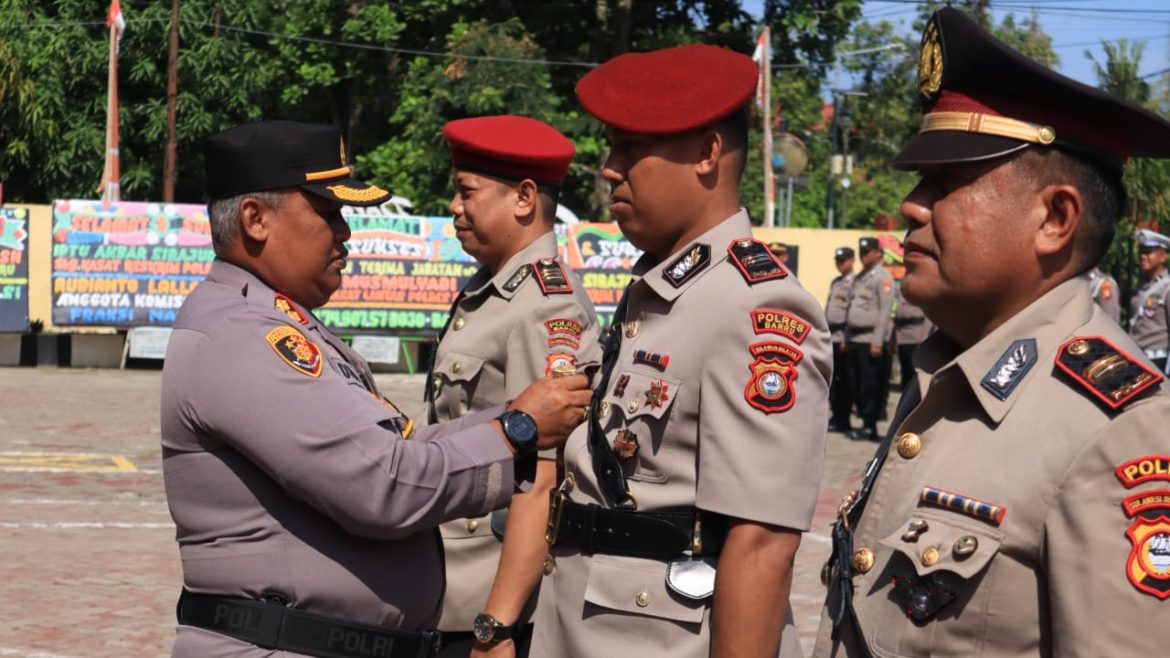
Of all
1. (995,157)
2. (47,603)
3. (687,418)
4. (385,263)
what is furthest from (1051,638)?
(385,263)

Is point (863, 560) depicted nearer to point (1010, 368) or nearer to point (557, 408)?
point (1010, 368)

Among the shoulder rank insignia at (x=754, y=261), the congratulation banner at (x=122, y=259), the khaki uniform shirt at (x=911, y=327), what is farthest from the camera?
the congratulation banner at (x=122, y=259)

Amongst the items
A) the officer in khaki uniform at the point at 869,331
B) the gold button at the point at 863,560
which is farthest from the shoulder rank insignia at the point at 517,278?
the officer in khaki uniform at the point at 869,331

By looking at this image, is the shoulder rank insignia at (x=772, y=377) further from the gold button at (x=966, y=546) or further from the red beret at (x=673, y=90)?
the gold button at (x=966, y=546)

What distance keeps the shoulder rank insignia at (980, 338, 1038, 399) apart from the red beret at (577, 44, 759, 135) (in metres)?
0.99

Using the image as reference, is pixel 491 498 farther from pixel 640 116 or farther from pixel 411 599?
pixel 640 116

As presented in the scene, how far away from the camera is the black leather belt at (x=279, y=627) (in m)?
2.99

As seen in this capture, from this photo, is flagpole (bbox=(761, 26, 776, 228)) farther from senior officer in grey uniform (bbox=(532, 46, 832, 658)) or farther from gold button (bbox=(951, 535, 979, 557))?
gold button (bbox=(951, 535, 979, 557))

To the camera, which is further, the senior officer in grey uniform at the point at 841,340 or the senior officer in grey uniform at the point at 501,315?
the senior officer in grey uniform at the point at 841,340

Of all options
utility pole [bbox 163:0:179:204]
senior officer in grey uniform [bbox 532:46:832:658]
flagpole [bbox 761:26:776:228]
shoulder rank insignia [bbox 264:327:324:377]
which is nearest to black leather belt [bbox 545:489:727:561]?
senior officer in grey uniform [bbox 532:46:832:658]

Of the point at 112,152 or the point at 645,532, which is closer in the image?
the point at 645,532

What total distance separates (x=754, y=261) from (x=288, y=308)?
3.42 ft

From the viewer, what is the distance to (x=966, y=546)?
83.9 inches

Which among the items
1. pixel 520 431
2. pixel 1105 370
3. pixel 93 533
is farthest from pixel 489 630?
pixel 93 533
